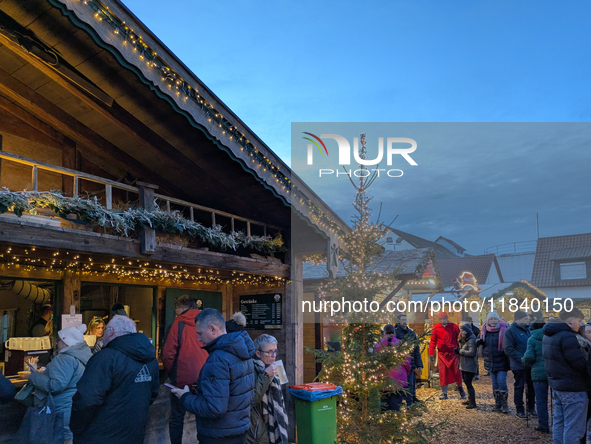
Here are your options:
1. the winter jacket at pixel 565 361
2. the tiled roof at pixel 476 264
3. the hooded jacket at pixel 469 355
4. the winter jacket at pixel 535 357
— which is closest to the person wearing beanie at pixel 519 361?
the winter jacket at pixel 535 357

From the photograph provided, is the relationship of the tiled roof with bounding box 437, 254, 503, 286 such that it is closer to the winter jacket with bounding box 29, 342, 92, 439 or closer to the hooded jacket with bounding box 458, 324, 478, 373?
the hooded jacket with bounding box 458, 324, 478, 373

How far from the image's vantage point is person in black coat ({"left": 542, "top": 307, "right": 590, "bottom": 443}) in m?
5.78

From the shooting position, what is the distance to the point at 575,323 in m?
5.95

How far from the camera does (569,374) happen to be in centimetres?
581

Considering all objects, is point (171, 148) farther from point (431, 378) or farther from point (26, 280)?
point (431, 378)

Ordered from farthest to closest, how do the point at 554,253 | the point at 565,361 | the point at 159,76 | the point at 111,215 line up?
the point at 554,253 < the point at 565,361 < the point at 159,76 < the point at 111,215

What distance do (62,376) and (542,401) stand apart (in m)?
7.21

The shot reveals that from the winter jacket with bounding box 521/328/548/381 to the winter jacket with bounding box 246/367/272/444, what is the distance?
5086 mm

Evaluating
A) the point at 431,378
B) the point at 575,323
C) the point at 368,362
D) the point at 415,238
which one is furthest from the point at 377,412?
the point at 415,238

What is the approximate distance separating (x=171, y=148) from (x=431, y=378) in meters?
10.1

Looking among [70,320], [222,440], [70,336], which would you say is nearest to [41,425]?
[70,336]

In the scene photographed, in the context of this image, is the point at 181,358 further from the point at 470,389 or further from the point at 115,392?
the point at 470,389

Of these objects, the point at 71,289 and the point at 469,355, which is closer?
the point at 71,289

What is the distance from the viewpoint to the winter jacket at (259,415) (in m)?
4.42
